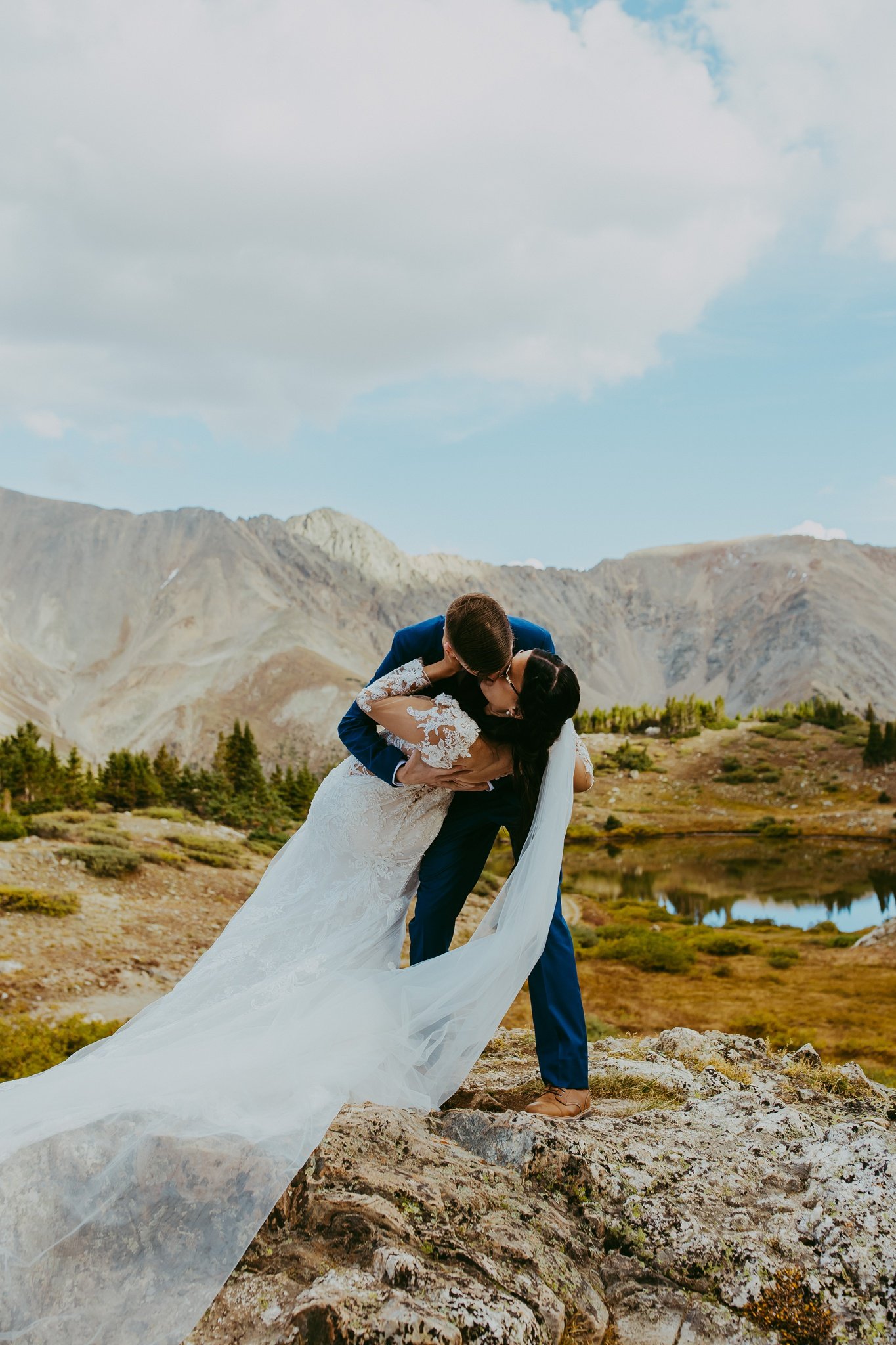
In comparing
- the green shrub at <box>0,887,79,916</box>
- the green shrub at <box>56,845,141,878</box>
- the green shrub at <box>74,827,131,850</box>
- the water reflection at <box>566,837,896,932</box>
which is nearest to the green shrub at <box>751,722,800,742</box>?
the water reflection at <box>566,837,896,932</box>

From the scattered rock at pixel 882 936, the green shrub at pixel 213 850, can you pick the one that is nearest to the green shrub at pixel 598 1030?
the green shrub at pixel 213 850

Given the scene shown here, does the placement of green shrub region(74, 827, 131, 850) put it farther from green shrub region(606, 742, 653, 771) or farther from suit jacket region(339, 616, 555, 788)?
green shrub region(606, 742, 653, 771)

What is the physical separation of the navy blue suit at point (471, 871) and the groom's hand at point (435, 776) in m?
0.12

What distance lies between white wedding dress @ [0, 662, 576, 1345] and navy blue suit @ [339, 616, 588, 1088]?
0.42 ft

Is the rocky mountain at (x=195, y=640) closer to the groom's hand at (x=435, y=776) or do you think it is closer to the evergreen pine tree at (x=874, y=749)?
the evergreen pine tree at (x=874, y=749)

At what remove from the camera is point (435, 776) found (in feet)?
14.3

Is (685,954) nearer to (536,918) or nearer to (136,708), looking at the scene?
(536,918)

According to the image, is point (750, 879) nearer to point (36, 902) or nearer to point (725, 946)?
point (725, 946)

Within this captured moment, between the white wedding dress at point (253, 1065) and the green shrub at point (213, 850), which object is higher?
the white wedding dress at point (253, 1065)

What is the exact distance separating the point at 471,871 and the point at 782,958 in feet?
63.1

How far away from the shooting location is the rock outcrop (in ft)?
8.17

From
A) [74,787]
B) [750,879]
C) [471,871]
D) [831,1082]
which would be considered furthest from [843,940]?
[74,787]

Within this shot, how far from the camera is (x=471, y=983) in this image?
4133mm

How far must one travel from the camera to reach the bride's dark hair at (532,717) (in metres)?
4.11
